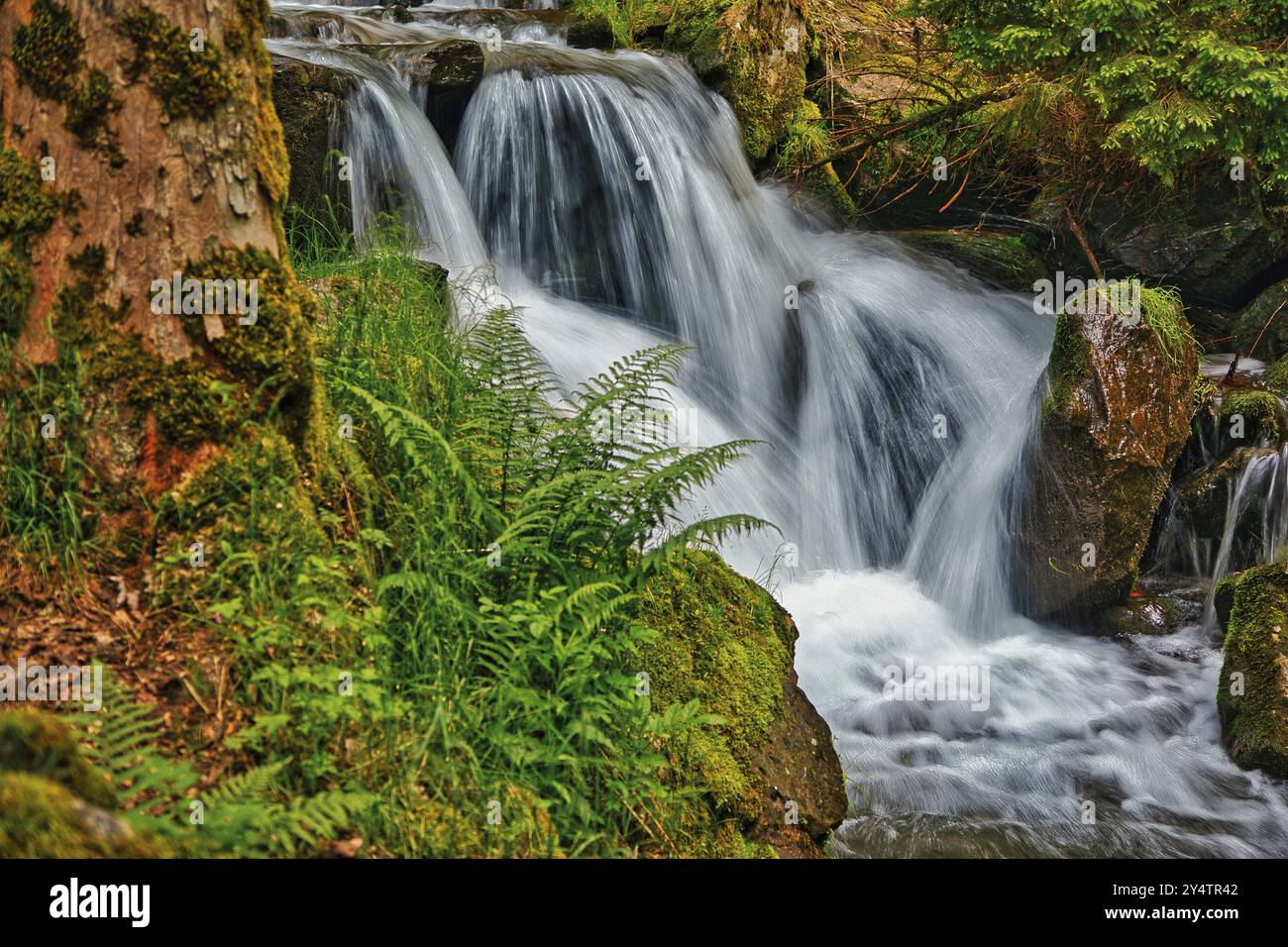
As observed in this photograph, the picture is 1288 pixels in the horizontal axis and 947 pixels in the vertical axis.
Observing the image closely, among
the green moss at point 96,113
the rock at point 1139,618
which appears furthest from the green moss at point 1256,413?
the green moss at point 96,113

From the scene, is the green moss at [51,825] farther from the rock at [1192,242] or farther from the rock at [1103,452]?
the rock at [1192,242]

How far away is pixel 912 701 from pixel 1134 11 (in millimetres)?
5579

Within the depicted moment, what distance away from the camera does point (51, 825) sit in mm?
1763

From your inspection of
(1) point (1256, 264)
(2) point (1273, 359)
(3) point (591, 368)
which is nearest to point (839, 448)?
(3) point (591, 368)

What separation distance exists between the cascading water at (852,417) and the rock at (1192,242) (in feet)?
3.54

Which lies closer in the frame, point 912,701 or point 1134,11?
point 912,701

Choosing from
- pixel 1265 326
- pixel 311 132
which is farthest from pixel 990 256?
pixel 311 132

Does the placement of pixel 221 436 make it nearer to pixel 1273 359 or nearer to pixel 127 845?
pixel 127 845

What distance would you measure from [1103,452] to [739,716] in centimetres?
Result: 414

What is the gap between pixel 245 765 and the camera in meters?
2.79

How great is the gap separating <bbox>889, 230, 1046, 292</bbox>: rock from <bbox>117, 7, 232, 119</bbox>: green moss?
26.6 ft

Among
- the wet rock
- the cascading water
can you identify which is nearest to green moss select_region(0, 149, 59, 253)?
the cascading water

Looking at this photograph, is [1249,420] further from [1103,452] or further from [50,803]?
[50,803]

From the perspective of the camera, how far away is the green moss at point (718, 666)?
3549 mm
